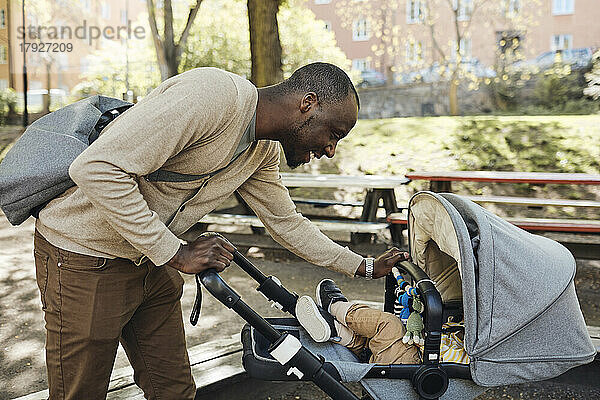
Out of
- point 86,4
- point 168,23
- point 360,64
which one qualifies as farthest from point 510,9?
point 86,4

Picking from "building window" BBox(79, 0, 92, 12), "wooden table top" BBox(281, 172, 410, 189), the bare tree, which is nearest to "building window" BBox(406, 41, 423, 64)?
the bare tree

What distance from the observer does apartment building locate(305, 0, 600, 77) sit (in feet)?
66.2

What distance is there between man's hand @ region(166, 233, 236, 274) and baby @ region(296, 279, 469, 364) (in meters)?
0.55

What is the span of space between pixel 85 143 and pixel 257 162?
0.61 metres

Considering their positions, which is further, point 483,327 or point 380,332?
point 380,332

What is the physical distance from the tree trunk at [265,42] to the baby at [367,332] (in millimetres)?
5806

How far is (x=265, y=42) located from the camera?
27.1 ft

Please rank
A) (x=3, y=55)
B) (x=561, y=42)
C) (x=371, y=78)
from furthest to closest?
(x=561, y=42) → (x=371, y=78) → (x=3, y=55)

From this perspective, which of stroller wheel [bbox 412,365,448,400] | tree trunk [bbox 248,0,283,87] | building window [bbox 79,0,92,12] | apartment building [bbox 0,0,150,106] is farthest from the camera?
building window [bbox 79,0,92,12]

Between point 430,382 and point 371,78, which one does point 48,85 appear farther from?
point 430,382

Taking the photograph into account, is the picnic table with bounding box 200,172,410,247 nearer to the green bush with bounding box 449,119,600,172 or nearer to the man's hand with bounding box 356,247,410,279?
the man's hand with bounding box 356,247,410,279

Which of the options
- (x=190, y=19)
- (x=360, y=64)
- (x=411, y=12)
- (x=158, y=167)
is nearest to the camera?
(x=158, y=167)

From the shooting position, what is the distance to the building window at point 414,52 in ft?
68.8

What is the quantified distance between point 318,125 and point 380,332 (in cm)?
98
